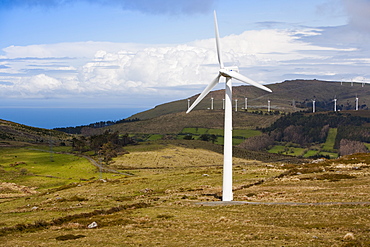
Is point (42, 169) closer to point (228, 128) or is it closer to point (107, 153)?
point (107, 153)

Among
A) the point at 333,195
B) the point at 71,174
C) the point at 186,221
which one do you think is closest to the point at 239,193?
the point at 333,195

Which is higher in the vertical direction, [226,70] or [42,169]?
[226,70]

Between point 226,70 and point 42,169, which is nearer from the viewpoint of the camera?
point 226,70

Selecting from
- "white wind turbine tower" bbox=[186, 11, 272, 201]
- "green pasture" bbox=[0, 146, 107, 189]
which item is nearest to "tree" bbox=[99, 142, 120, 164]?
"green pasture" bbox=[0, 146, 107, 189]

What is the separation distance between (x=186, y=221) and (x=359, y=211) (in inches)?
751

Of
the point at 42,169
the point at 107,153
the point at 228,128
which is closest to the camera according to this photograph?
the point at 228,128

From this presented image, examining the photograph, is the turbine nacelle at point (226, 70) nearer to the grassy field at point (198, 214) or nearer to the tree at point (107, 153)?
the grassy field at point (198, 214)

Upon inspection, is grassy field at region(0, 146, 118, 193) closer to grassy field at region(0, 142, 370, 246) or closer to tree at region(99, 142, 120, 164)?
tree at region(99, 142, 120, 164)

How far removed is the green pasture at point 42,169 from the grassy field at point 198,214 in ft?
54.8

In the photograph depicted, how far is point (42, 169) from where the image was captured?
456 ft

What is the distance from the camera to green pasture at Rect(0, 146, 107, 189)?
391 feet

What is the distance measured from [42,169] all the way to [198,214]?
322 feet

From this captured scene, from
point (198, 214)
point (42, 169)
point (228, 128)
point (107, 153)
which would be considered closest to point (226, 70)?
point (228, 128)

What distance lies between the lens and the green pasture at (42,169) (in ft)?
391
